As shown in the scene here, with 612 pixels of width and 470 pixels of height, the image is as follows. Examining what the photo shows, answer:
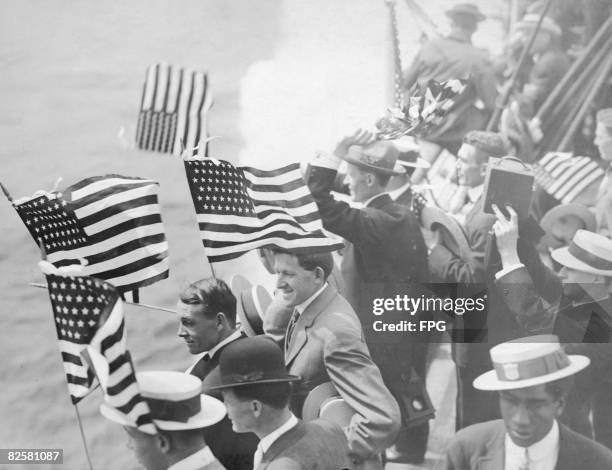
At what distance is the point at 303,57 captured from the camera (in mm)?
5066

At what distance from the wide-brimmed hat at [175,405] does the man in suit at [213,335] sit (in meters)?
0.07

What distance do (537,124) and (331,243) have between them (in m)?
1.27

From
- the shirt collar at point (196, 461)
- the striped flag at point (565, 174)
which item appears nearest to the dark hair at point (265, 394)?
the shirt collar at point (196, 461)

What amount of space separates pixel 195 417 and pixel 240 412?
0.70 feet

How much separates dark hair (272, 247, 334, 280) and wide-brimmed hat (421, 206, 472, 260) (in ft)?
1.86

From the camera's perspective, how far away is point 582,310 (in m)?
4.93

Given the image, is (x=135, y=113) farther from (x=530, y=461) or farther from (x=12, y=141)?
(x=530, y=461)

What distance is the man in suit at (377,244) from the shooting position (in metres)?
4.88

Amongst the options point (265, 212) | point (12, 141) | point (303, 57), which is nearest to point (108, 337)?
point (265, 212)

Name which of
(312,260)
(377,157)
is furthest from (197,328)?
(377,157)

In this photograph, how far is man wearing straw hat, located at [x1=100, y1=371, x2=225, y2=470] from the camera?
4.42 metres

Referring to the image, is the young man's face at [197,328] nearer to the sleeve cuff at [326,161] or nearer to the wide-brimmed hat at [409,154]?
the sleeve cuff at [326,161]

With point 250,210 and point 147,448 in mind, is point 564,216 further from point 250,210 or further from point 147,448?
point 147,448

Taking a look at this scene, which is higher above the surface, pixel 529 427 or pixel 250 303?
pixel 250 303
